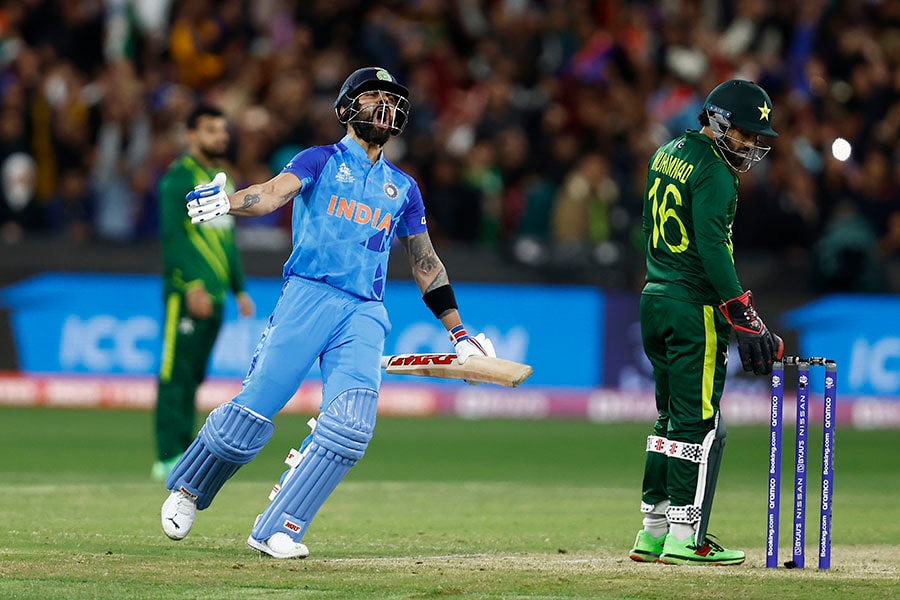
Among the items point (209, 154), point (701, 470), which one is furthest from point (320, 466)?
point (209, 154)

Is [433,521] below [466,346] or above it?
below

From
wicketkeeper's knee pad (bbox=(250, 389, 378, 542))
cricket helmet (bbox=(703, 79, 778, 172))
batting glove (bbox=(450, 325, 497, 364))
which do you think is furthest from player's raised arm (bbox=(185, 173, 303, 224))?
cricket helmet (bbox=(703, 79, 778, 172))

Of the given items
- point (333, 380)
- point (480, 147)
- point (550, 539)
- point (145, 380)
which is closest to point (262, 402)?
point (333, 380)

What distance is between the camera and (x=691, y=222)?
7.73 meters

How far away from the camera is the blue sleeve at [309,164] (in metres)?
7.44

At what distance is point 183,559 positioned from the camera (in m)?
7.32

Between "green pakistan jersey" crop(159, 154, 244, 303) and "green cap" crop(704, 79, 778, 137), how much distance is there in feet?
14.6

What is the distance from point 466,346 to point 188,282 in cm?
408

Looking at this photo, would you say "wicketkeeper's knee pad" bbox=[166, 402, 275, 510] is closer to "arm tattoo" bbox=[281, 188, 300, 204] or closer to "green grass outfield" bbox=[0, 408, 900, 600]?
"green grass outfield" bbox=[0, 408, 900, 600]

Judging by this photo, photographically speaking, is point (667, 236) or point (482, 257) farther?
point (482, 257)

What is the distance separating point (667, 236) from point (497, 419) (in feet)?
31.2

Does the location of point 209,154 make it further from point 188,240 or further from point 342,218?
point 342,218

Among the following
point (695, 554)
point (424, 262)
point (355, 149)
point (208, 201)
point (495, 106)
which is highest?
point (495, 106)

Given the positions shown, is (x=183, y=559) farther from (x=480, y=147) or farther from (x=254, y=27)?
(x=254, y=27)
